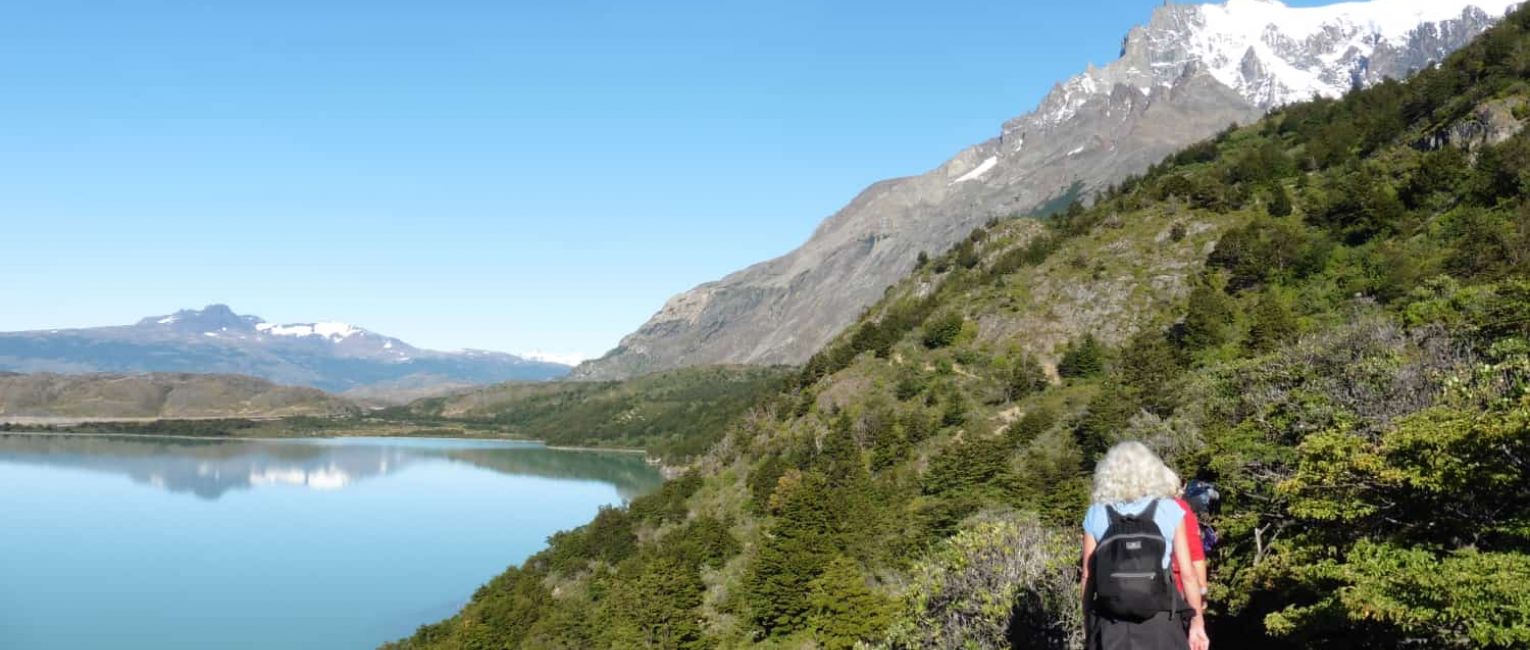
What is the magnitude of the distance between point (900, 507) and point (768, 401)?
46.9 meters

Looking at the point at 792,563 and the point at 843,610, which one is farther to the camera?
the point at 792,563

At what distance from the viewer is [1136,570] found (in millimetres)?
6309

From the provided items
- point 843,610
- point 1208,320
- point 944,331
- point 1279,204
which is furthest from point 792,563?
point 1279,204

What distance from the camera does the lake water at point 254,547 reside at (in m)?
67.4

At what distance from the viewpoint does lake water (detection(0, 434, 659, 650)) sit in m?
67.4

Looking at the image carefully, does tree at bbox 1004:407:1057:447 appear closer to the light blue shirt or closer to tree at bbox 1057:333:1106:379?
tree at bbox 1057:333:1106:379

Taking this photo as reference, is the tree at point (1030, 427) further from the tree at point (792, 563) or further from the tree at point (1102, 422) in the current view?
the tree at point (792, 563)

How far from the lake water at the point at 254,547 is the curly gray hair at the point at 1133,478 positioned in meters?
71.6

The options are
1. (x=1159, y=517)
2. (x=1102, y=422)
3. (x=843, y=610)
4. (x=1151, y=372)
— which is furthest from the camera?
(x=1151, y=372)

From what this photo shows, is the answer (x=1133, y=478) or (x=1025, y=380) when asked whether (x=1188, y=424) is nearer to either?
(x=1133, y=478)

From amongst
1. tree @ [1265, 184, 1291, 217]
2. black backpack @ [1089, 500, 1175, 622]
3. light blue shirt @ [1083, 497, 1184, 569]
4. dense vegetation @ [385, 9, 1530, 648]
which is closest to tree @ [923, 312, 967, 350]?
dense vegetation @ [385, 9, 1530, 648]

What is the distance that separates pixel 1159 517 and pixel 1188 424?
90.0ft

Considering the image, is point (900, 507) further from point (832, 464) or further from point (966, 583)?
point (966, 583)

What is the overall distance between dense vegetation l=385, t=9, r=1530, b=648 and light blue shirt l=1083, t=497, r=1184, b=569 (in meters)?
6.91
